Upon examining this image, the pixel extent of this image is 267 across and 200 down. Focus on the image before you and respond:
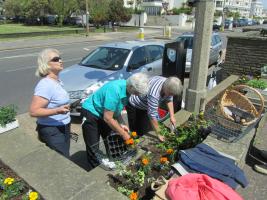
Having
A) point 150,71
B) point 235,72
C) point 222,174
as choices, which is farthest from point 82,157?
point 235,72

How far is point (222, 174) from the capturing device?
2.51 metres

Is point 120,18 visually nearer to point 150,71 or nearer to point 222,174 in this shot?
point 150,71

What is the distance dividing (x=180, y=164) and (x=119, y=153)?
26.2 inches

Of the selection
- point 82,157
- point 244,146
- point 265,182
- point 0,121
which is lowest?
point 82,157

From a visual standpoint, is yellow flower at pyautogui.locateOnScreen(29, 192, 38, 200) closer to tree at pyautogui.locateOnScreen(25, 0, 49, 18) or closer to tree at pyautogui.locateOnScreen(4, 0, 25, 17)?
tree at pyautogui.locateOnScreen(25, 0, 49, 18)

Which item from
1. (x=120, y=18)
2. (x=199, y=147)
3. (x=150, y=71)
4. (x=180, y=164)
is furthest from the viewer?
(x=120, y=18)

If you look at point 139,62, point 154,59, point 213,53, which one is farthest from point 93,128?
point 213,53

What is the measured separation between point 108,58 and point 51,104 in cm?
469

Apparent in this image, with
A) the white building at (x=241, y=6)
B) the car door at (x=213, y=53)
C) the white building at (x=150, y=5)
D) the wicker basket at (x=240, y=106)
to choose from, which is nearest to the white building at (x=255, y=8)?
the white building at (x=241, y=6)

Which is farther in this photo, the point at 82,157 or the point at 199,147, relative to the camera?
the point at 82,157

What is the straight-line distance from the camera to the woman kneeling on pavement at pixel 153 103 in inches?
138

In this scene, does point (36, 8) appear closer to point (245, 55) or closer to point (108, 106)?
point (245, 55)

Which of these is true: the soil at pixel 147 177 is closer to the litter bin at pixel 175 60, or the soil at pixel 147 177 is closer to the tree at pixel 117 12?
the litter bin at pixel 175 60

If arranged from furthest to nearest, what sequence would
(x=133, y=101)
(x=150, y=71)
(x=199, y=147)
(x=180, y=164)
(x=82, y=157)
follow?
(x=150, y=71), (x=82, y=157), (x=133, y=101), (x=199, y=147), (x=180, y=164)
